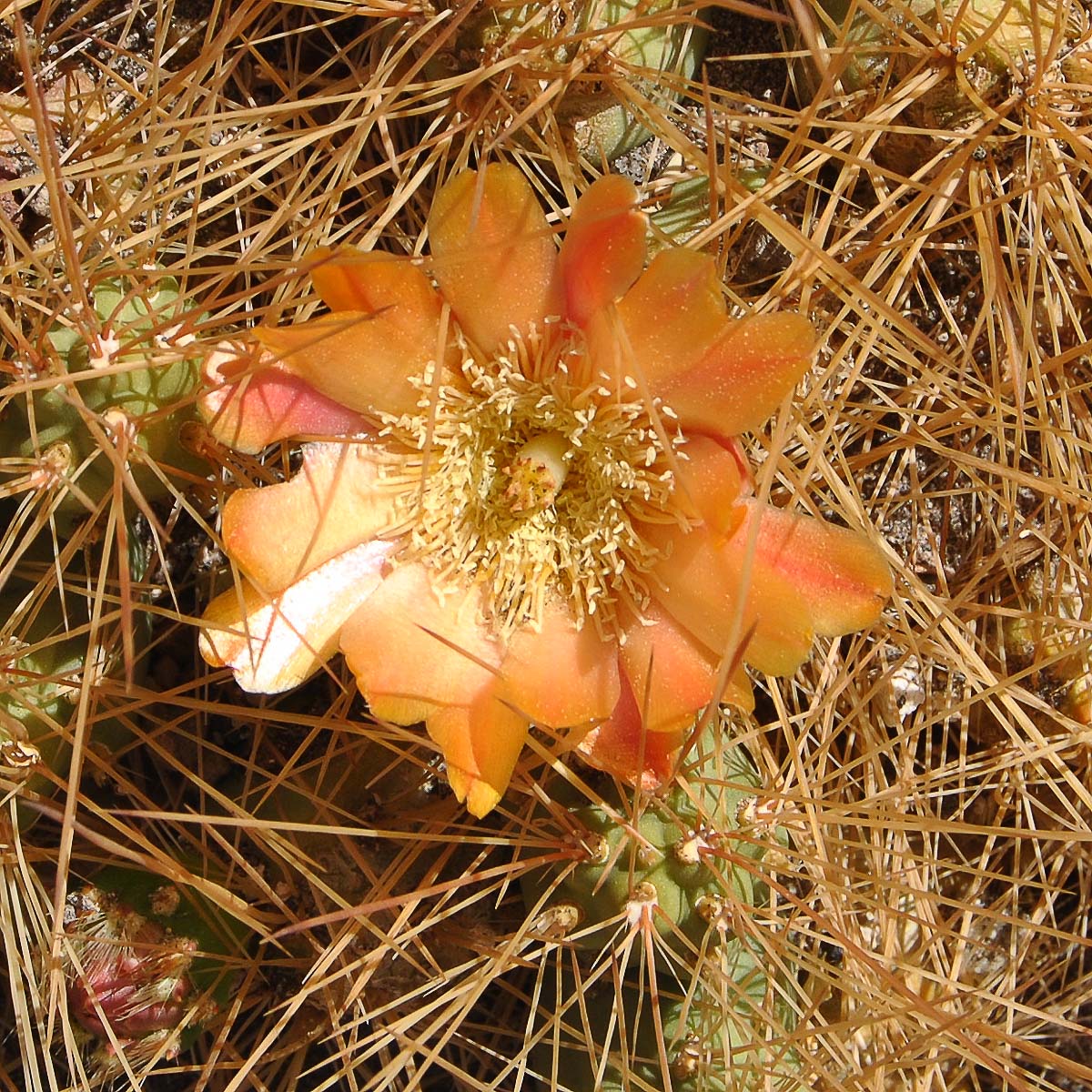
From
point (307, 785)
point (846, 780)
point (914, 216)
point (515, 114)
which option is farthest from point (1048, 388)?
point (307, 785)

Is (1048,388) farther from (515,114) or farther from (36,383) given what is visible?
(36,383)

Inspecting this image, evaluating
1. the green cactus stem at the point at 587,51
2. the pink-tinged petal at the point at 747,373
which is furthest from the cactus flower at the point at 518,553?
the green cactus stem at the point at 587,51

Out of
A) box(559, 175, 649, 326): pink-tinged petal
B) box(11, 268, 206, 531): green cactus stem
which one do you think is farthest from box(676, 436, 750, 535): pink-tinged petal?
box(11, 268, 206, 531): green cactus stem

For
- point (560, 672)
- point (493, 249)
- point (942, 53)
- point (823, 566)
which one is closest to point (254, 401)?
point (493, 249)

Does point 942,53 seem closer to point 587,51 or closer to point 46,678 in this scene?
point 587,51

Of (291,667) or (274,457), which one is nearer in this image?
(291,667)

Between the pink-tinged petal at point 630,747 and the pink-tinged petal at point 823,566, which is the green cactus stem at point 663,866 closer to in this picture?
the pink-tinged petal at point 630,747

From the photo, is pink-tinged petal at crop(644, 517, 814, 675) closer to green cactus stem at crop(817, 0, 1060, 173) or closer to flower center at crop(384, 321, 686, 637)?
flower center at crop(384, 321, 686, 637)
